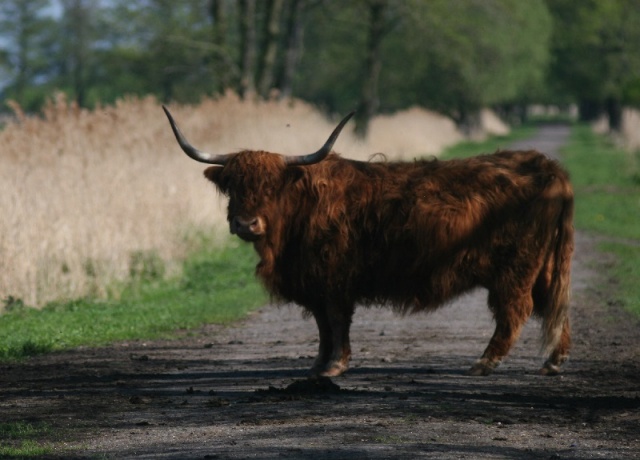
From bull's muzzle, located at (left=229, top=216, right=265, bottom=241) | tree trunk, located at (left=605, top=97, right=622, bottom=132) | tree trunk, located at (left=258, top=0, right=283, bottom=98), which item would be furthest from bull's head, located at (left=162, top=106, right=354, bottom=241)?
tree trunk, located at (left=605, top=97, right=622, bottom=132)

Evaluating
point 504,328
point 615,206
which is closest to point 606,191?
point 615,206

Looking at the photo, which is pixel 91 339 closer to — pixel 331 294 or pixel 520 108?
pixel 331 294

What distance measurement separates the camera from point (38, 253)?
44.0ft

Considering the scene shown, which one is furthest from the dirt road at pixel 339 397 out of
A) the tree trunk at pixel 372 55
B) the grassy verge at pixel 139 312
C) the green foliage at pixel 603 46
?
the green foliage at pixel 603 46

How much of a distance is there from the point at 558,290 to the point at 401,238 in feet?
4.11

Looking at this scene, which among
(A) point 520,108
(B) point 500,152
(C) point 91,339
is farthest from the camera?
(A) point 520,108

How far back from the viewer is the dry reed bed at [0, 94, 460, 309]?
1347 centimetres

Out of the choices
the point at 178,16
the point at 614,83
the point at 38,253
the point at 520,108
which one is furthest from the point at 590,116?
the point at 38,253

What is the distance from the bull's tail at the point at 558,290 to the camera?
30.4 ft

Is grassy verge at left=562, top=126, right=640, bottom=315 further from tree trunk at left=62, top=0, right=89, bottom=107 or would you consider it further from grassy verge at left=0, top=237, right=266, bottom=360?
tree trunk at left=62, top=0, right=89, bottom=107

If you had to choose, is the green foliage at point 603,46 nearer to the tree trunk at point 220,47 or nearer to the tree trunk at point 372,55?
the tree trunk at point 372,55

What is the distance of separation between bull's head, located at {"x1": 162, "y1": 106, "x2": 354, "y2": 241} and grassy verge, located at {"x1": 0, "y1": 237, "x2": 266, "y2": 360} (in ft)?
8.60

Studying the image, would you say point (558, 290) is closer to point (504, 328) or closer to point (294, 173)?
point (504, 328)

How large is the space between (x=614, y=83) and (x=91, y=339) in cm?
6227
